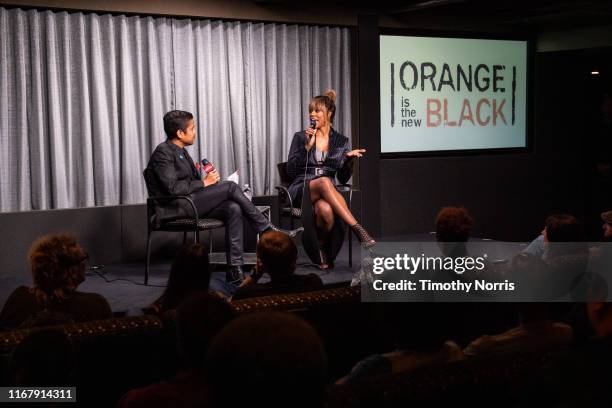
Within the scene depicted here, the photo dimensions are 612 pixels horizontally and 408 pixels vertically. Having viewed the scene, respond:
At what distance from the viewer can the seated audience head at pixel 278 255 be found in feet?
9.76

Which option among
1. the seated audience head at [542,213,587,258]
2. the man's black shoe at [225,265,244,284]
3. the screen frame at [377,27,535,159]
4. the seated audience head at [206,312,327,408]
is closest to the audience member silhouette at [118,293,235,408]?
the seated audience head at [206,312,327,408]

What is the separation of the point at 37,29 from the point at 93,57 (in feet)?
1.50

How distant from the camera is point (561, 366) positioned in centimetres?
125

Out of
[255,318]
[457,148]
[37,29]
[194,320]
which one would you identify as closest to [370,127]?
[457,148]

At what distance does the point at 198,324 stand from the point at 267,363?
2.08 ft

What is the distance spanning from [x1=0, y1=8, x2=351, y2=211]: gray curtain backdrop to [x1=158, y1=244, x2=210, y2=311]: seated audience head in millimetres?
3618

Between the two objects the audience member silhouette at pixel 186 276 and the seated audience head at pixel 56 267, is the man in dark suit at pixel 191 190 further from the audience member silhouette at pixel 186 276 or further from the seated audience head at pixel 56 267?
the audience member silhouette at pixel 186 276

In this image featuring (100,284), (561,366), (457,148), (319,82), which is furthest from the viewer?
(457,148)

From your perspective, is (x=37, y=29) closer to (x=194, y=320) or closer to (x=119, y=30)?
(x=119, y=30)

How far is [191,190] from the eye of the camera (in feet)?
18.1

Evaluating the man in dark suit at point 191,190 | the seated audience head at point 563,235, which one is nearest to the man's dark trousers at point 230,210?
the man in dark suit at point 191,190

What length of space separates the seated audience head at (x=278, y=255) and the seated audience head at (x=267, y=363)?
1890 mm

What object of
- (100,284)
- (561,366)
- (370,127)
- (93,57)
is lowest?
(100,284)

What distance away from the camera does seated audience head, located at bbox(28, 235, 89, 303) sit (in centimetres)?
268
